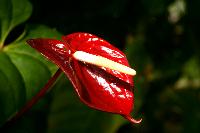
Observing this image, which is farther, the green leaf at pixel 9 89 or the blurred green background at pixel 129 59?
the blurred green background at pixel 129 59

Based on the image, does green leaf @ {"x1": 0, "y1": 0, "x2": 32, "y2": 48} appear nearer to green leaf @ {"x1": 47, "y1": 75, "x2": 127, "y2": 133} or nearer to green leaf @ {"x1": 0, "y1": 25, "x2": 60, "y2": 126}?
green leaf @ {"x1": 0, "y1": 25, "x2": 60, "y2": 126}

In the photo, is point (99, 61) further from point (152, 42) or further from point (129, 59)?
point (152, 42)

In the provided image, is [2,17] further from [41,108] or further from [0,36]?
[41,108]

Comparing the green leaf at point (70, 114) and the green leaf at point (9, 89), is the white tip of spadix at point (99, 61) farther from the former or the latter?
the green leaf at point (70, 114)

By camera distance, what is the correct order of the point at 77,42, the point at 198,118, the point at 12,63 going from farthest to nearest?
the point at 198,118 < the point at 12,63 < the point at 77,42

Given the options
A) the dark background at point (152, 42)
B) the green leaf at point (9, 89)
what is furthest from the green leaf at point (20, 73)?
the dark background at point (152, 42)

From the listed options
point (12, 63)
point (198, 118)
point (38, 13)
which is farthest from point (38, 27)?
point (198, 118)

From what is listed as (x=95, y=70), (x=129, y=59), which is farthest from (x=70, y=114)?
(x=95, y=70)
